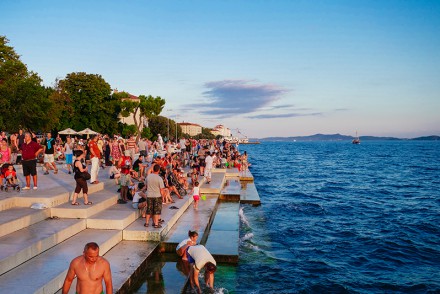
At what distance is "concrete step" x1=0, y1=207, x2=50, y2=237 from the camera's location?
22.8 ft

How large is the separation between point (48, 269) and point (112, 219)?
2.64m

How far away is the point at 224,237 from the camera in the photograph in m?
10.1

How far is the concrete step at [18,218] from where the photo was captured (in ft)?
22.8

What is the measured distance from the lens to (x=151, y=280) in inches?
266

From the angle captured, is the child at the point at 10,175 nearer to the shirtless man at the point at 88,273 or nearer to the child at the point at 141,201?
the child at the point at 141,201

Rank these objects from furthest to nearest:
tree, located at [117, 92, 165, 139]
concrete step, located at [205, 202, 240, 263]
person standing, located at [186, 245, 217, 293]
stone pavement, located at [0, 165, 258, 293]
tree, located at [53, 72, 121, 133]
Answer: tree, located at [117, 92, 165, 139] < tree, located at [53, 72, 121, 133] < concrete step, located at [205, 202, 240, 263] < person standing, located at [186, 245, 217, 293] < stone pavement, located at [0, 165, 258, 293]

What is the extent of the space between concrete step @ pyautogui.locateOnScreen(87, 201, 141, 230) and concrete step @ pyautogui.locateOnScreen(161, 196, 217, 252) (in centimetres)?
111

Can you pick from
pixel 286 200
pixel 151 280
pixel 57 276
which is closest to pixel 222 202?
pixel 286 200

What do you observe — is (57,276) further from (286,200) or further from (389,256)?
(286,200)

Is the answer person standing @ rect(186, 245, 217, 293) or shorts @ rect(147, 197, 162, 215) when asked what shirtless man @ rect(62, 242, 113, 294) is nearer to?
person standing @ rect(186, 245, 217, 293)

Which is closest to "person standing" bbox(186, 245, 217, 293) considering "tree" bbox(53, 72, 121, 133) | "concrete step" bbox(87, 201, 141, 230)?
"concrete step" bbox(87, 201, 141, 230)

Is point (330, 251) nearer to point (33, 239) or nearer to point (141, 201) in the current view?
point (141, 201)

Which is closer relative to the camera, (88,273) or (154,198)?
(88,273)

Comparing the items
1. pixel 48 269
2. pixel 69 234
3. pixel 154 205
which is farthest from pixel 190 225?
pixel 48 269
